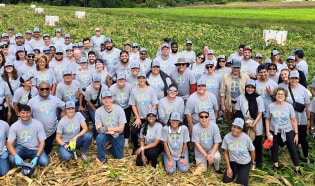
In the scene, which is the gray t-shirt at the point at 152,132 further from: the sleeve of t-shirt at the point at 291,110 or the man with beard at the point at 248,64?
the man with beard at the point at 248,64

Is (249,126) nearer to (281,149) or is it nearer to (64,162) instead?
(281,149)

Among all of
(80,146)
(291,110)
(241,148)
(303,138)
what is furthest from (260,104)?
(80,146)

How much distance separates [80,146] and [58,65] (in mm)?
2734

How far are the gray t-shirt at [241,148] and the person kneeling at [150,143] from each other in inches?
56.0

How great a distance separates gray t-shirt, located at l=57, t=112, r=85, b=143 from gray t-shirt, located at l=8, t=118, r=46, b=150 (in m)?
0.36

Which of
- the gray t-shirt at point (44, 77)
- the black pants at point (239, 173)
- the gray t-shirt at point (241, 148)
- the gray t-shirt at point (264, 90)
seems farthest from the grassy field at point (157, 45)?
the gray t-shirt at point (44, 77)

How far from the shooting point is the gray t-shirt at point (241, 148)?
6.68 m

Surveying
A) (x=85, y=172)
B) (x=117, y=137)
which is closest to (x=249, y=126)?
(x=117, y=137)

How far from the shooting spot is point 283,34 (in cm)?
2153

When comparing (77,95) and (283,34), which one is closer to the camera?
(77,95)

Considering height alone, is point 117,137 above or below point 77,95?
below

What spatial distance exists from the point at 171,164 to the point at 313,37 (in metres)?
20.7

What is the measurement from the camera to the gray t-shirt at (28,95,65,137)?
7344 millimetres

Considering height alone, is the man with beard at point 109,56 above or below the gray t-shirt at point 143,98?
above
